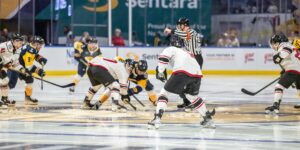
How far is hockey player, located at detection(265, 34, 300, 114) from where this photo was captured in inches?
522

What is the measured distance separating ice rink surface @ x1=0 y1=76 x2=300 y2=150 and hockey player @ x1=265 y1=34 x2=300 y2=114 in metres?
0.27

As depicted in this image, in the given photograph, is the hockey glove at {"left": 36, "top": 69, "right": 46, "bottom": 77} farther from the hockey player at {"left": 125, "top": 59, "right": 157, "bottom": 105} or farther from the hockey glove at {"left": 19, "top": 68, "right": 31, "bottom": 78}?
the hockey player at {"left": 125, "top": 59, "right": 157, "bottom": 105}

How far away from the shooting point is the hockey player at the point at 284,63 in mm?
13258

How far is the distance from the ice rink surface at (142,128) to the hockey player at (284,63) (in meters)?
0.27

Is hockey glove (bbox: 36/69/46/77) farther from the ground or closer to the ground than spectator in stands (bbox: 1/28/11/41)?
closer to the ground

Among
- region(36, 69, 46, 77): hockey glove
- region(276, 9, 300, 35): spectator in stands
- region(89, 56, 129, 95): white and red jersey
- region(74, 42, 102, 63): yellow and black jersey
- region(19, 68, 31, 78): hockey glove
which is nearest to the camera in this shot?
region(89, 56, 129, 95): white and red jersey

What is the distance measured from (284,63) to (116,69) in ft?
8.44

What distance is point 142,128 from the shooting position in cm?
1086

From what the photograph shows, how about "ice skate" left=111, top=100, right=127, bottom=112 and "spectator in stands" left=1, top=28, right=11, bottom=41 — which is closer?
"ice skate" left=111, top=100, right=127, bottom=112

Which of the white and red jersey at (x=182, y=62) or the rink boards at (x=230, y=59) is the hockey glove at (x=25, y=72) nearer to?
the white and red jersey at (x=182, y=62)

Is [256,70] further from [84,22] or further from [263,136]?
[263,136]

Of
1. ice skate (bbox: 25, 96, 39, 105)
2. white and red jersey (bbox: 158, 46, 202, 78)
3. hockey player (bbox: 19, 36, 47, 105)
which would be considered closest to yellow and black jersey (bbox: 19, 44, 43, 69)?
hockey player (bbox: 19, 36, 47, 105)

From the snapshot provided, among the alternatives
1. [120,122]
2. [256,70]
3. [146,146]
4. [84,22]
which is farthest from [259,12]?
[146,146]

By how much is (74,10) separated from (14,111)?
1697 centimetres
